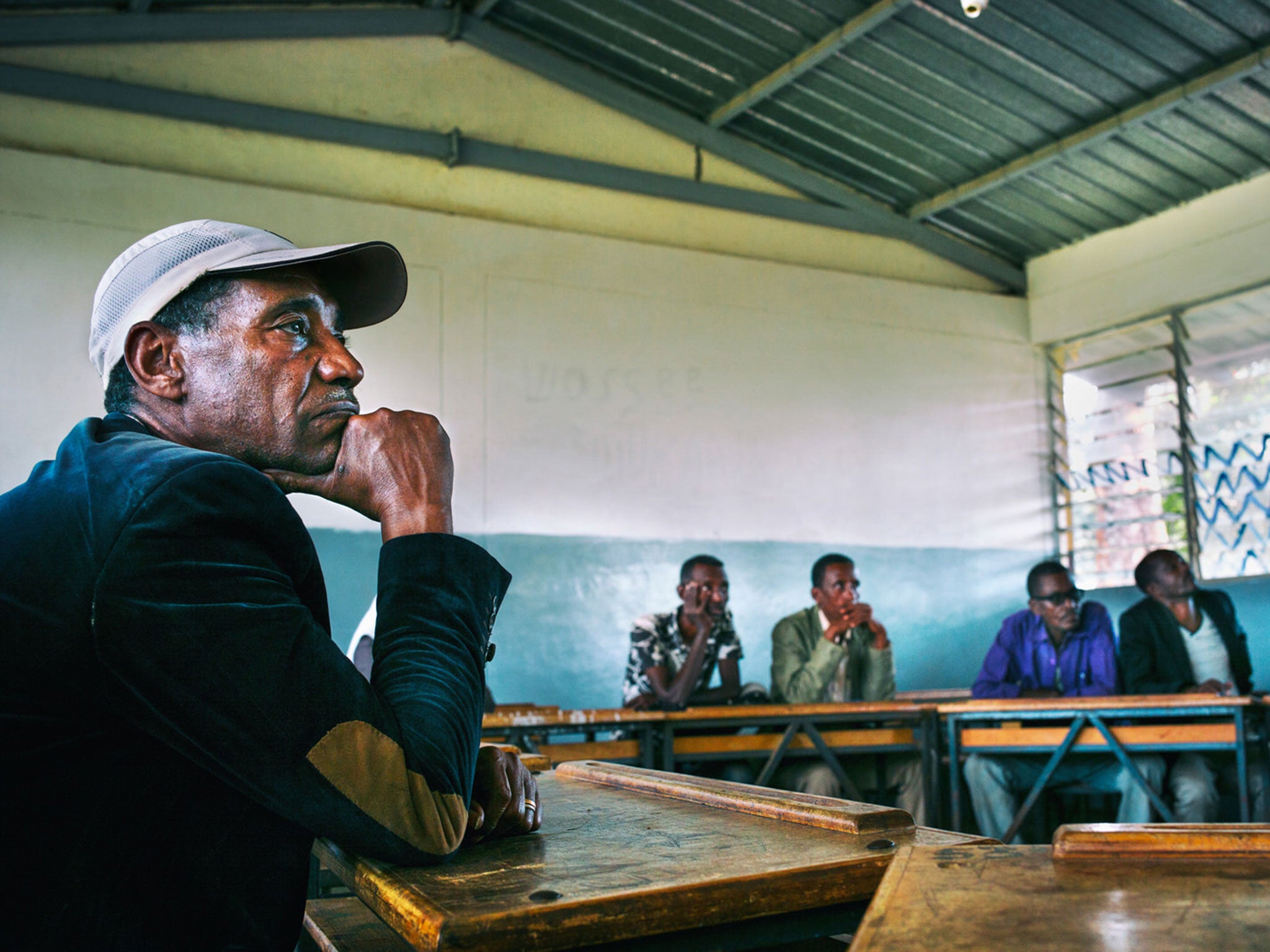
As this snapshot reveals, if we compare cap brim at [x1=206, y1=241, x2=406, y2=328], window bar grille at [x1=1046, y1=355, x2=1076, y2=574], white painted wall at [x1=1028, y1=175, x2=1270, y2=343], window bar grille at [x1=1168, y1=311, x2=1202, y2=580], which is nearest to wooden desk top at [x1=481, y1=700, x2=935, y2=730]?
window bar grille at [x1=1168, y1=311, x2=1202, y2=580]

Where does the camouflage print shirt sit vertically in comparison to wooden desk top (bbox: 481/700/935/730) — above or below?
above

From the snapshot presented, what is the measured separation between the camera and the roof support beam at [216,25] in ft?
19.4

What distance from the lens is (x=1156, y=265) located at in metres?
7.98

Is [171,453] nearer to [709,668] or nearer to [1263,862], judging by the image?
[1263,862]

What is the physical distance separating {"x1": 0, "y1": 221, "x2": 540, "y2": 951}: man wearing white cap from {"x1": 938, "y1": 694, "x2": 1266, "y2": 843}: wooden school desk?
180 inches

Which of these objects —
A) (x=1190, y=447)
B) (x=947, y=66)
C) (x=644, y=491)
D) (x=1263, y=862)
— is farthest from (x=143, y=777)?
(x=1190, y=447)

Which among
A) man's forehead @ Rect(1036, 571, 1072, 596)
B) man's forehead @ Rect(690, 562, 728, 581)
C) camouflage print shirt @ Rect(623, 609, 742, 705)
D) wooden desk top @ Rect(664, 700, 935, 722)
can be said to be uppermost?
man's forehead @ Rect(690, 562, 728, 581)

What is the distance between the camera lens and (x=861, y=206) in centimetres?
845

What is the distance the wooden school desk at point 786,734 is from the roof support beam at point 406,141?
3.89m

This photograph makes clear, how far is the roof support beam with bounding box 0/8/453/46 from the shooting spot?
19.4 ft

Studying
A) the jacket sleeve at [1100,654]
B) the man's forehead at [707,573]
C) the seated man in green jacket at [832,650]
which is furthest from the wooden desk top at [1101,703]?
the man's forehead at [707,573]

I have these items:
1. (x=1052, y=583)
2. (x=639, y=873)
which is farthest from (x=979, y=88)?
(x=639, y=873)

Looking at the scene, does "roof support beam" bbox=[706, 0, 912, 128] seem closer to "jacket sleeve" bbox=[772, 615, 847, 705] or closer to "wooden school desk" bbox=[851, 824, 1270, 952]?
"jacket sleeve" bbox=[772, 615, 847, 705]

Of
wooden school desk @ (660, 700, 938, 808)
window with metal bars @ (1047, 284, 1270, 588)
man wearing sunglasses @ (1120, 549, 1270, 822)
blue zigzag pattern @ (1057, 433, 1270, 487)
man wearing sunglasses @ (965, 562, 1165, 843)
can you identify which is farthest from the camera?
window with metal bars @ (1047, 284, 1270, 588)
